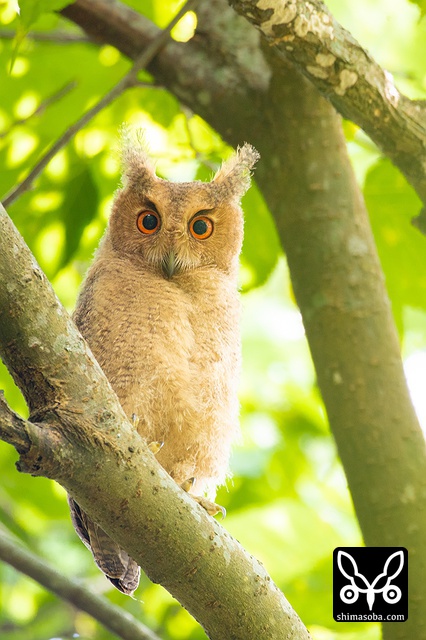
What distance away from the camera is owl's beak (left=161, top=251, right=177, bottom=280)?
8.57 ft

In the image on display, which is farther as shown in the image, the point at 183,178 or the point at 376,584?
the point at 183,178

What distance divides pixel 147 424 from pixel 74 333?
0.72 metres

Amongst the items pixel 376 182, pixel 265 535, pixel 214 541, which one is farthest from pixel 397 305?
pixel 214 541

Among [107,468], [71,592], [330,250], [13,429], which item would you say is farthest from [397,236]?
[13,429]

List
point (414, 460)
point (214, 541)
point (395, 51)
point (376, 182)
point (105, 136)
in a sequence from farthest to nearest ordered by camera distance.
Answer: point (395, 51), point (105, 136), point (376, 182), point (414, 460), point (214, 541)

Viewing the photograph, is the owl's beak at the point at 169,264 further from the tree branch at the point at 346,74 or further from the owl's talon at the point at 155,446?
the tree branch at the point at 346,74

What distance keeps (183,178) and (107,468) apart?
238cm

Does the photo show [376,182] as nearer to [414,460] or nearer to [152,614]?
[414,460]

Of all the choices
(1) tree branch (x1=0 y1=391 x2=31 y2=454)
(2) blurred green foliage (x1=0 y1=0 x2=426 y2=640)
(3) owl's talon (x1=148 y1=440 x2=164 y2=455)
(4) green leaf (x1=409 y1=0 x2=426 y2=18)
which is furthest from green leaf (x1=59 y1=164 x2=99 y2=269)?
(1) tree branch (x1=0 y1=391 x2=31 y2=454)

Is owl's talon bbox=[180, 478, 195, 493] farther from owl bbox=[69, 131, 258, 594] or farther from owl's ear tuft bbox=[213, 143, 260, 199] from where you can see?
owl's ear tuft bbox=[213, 143, 260, 199]

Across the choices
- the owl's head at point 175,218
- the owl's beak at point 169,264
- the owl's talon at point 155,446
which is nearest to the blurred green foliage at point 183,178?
the owl's head at point 175,218

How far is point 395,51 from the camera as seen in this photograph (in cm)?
434

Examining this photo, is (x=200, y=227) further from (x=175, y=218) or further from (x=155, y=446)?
(x=155, y=446)

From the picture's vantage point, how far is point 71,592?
285 centimetres
